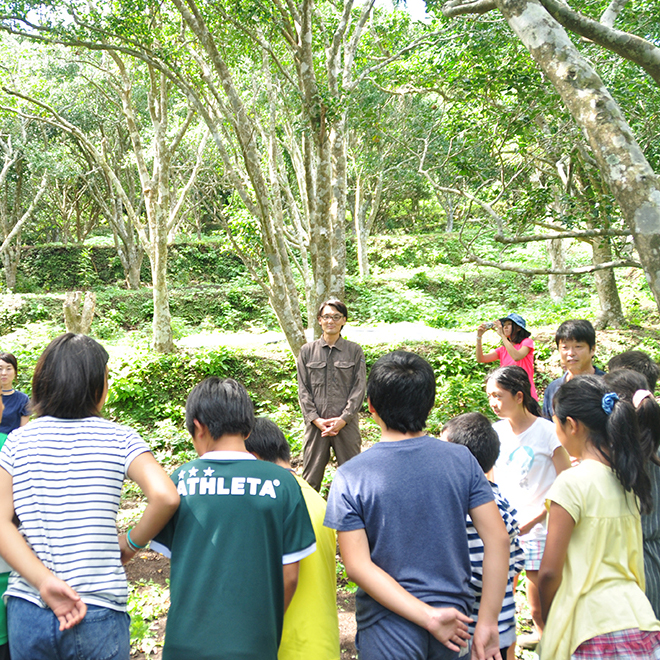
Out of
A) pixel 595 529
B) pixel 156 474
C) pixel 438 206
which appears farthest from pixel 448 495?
pixel 438 206

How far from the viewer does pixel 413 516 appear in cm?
185

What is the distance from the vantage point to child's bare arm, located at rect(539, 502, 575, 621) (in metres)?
1.92

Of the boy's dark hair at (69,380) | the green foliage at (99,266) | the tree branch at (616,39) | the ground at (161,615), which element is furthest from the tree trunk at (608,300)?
the green foliage at (99,266)

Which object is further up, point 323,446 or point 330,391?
point 330,391

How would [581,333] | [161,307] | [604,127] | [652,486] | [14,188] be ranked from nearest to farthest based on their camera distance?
[652,486] → [604,127] → [581,333] → [161,307] → [14,188]

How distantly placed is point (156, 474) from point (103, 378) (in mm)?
432

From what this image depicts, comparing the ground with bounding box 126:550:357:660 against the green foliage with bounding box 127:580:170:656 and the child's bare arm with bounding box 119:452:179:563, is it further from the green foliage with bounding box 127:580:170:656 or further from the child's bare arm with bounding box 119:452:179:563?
the child's bare arm with bounding box 119:452:179:563

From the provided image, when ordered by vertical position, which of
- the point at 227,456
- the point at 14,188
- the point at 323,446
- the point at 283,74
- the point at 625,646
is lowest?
the point at 323,446

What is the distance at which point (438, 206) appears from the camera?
30422 mm

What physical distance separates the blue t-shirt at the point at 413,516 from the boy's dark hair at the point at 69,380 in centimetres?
94

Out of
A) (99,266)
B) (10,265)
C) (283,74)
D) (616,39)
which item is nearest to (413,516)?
(616,39)

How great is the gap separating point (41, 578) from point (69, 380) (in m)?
0.64

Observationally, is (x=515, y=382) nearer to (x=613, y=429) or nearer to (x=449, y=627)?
(x=613, y=429)

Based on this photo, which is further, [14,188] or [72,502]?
[14,188]
